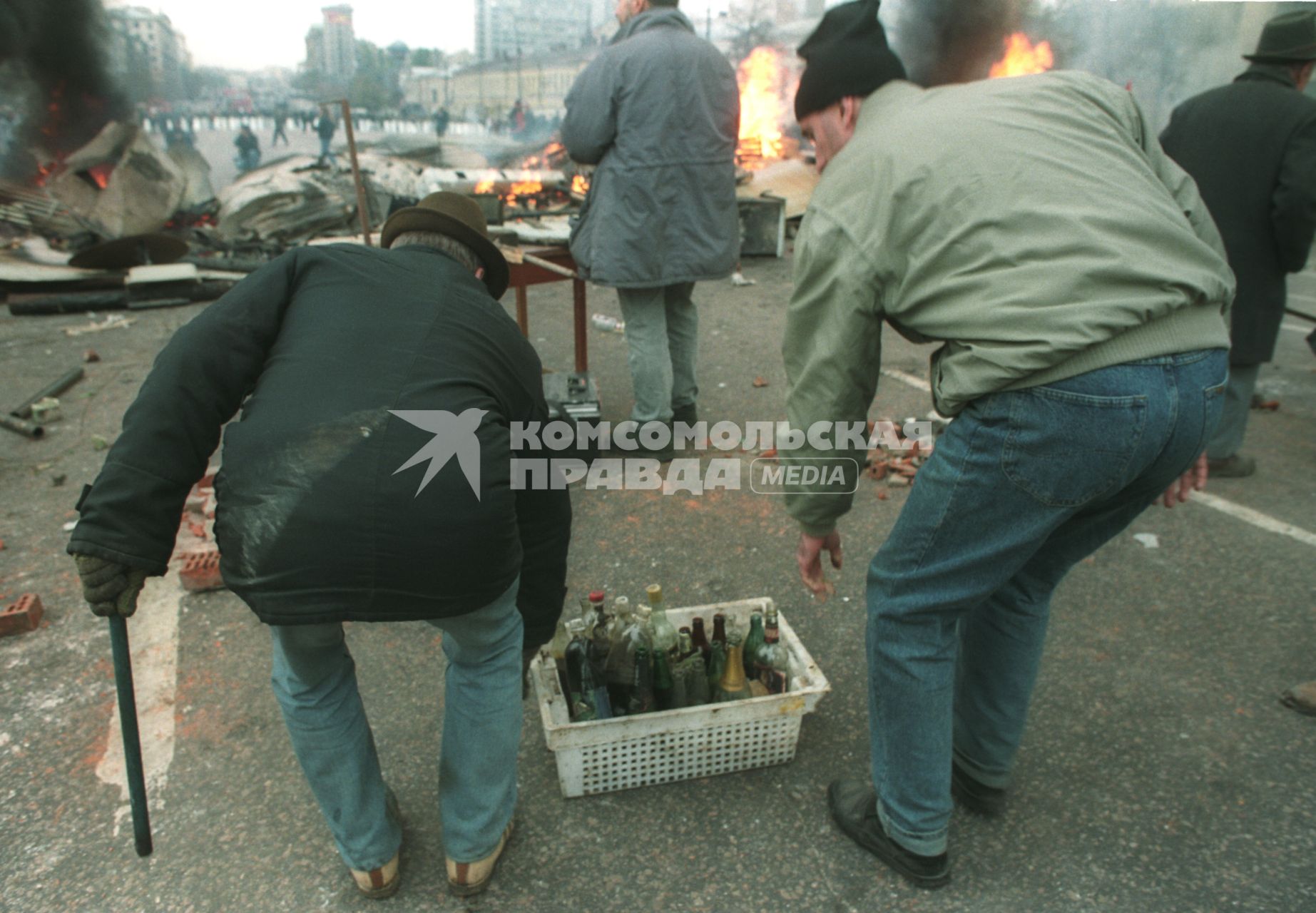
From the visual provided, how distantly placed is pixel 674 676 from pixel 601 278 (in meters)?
2.40

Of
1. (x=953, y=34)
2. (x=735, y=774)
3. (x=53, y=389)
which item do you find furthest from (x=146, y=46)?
(x=735, y=774)

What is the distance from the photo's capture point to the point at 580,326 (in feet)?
17.0

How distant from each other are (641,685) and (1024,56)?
1924 cm

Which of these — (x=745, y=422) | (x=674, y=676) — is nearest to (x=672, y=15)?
(x=745, y=422)

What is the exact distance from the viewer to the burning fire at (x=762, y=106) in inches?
526

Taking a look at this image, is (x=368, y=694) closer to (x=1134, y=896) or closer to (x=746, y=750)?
(x=746, y=750)

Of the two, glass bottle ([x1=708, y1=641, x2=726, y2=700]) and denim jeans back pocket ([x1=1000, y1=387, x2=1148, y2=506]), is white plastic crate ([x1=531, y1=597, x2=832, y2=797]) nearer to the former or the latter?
glass bottle ([x1=708, y1=641, x2=726, y2=700])

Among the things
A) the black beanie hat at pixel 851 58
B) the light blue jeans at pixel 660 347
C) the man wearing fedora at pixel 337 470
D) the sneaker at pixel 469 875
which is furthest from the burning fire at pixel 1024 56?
the sneaker at pixel 469 875

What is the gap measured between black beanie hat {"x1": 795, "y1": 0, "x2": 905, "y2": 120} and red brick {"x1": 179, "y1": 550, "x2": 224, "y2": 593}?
2.97 metres

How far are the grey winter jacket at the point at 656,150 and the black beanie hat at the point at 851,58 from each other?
237cm

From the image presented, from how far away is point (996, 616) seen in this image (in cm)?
213

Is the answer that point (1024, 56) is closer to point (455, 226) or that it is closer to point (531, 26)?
point (455, 226)

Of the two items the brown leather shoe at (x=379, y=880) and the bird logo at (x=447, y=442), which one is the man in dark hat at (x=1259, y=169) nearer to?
the bird logo at (x=447, y=442)

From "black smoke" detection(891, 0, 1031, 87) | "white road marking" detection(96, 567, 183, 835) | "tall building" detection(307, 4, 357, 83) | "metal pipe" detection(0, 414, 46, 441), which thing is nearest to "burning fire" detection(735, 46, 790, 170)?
"black smoke" detection(891, 0, 1031, 87)
